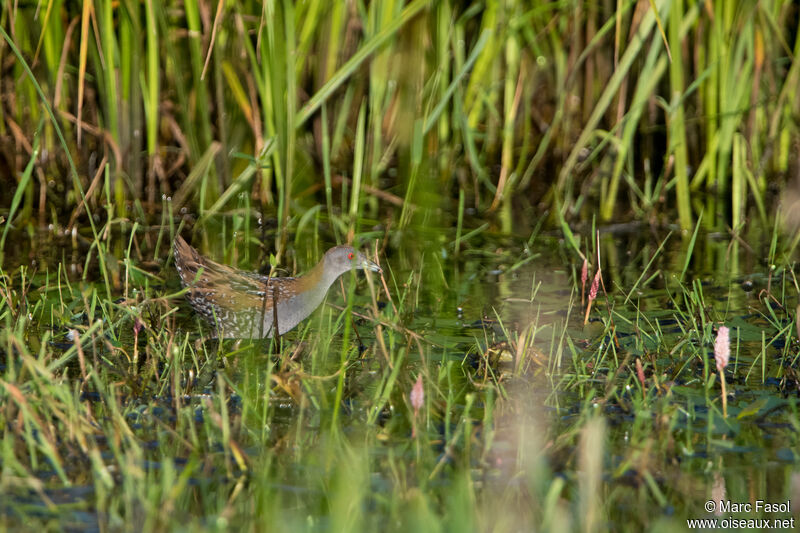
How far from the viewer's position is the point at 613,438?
3789 mm

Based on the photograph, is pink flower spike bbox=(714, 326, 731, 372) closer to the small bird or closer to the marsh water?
the marsh water

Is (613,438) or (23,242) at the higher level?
(23,242)

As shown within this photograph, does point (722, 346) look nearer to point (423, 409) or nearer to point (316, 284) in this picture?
point (423, 409)

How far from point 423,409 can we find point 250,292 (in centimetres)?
143

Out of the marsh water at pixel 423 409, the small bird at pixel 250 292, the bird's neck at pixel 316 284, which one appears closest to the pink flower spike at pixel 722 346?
the marsh water at pixel 423 409

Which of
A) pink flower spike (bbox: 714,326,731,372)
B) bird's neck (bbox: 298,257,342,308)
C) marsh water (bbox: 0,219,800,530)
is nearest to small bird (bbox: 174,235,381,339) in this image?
bird's neck (bbox: 298,257,342,308)

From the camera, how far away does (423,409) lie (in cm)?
391

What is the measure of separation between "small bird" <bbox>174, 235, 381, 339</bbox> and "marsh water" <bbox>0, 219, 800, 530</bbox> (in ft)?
0.44

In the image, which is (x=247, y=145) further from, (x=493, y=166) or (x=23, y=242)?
(x=493, y=166)

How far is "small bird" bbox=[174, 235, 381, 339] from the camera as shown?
4.93 m

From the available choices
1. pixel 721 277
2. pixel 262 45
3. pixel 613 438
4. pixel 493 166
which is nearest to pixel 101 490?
pixel 613 438

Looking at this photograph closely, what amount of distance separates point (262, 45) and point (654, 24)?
254cm

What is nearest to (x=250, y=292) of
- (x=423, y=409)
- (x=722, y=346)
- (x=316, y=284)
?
(x=316, y=284)

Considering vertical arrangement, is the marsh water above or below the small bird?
below
